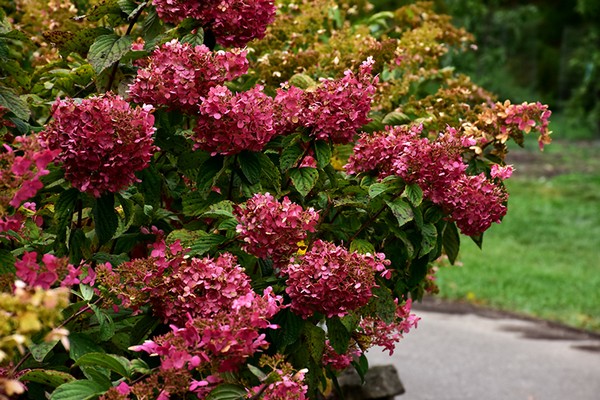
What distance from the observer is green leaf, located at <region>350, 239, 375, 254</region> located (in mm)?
2422

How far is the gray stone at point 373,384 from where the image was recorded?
15.8 feet

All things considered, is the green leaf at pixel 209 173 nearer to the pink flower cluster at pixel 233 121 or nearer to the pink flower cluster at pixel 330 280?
the pink flower cluster at pixel 233 121

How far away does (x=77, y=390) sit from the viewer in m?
1.91

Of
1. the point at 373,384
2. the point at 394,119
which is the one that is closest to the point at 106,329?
the point at 394,119

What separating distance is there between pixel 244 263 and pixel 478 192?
2.11 feet

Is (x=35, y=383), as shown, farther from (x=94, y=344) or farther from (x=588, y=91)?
(x=588, y=91)

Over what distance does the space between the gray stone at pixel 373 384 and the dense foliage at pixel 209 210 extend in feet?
6.37

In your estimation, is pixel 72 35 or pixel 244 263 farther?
pixel 72 35

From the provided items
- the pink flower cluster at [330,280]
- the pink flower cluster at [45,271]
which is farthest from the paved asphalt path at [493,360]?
the pink flower cluster at [45,271]

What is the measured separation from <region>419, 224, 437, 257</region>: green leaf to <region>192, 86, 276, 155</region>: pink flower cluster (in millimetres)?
520

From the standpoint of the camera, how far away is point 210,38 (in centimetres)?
262

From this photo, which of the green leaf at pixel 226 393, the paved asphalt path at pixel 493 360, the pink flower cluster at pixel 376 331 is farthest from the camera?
the paved asphalt path at pixel 493 360

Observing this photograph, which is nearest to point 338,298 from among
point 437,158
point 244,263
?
point 244,263

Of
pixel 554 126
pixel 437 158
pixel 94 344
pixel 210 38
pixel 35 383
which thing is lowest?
pixel 554 126
